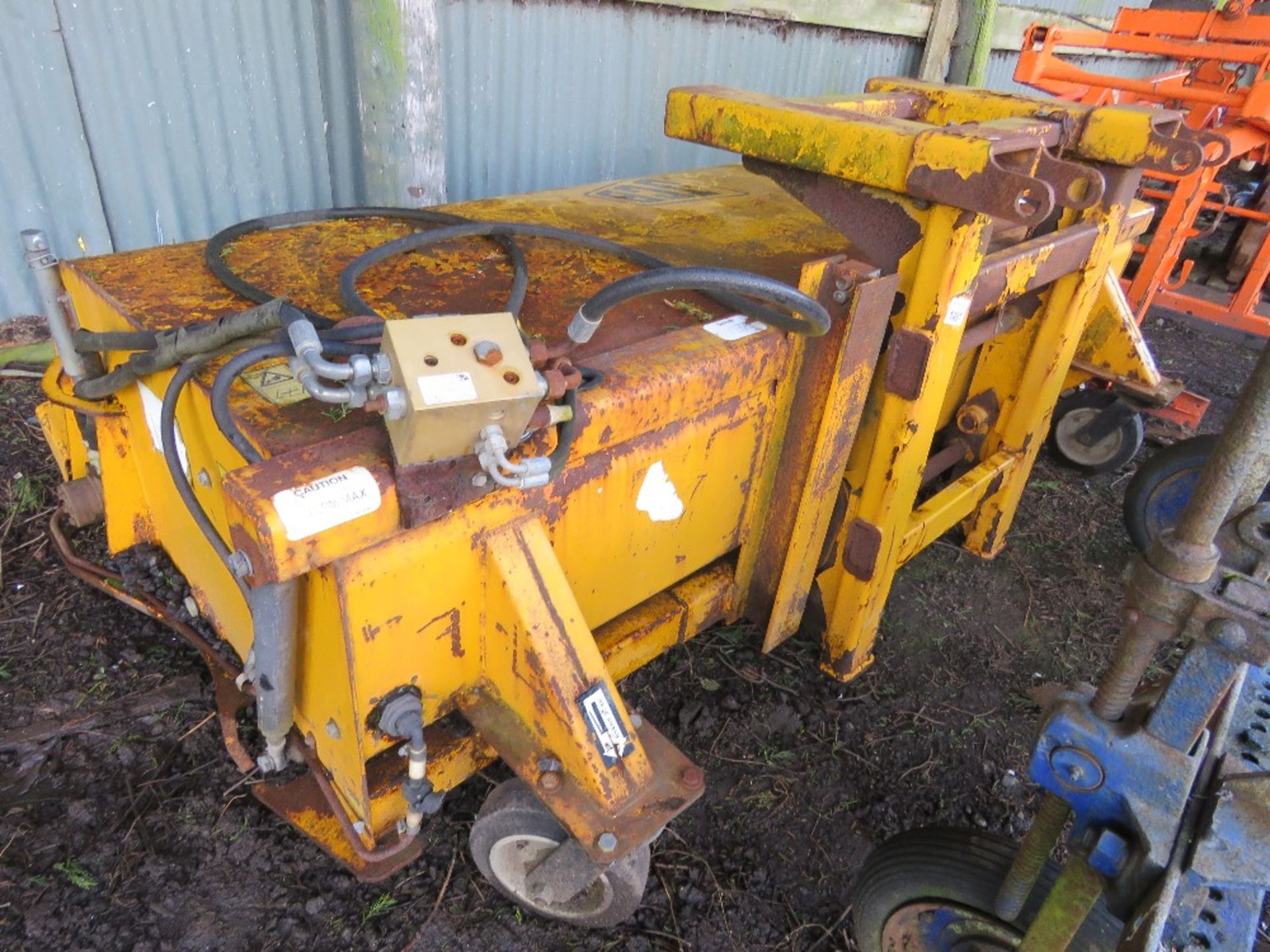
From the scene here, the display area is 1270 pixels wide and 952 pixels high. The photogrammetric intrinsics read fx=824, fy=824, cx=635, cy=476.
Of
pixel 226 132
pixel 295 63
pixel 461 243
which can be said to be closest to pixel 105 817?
pixel 461 243

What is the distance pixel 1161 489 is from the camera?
2.89 meters

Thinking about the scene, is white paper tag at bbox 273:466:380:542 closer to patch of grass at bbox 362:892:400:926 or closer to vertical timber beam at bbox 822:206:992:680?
→ patch of grass at bbox 362:892:400:926

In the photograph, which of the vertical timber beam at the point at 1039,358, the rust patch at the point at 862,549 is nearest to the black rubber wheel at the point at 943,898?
the rust patch at the point at 862,549

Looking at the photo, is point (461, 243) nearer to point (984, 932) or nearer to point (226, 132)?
point (226, 132)

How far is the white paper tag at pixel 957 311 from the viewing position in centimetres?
167

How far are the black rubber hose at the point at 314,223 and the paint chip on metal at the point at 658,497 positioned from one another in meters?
0.40

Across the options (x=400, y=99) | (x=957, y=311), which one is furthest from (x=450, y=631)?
(x=400, y=99)

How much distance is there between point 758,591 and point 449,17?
93.5 inches

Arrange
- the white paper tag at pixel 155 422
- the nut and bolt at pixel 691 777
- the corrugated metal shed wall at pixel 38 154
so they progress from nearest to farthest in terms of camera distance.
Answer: the nut and bolt at pixel 691 777, the white paper tag at pixel 155 422, the corrugated metal shed wall at pixel 38 154

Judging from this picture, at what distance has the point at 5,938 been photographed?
5.07 ft

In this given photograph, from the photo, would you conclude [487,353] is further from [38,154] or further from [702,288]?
[38,154]

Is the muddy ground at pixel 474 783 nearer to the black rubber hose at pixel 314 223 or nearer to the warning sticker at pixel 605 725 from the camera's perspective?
the warning sticker at pixel 605 725

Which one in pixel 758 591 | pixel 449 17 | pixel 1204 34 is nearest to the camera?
pixel 758 591

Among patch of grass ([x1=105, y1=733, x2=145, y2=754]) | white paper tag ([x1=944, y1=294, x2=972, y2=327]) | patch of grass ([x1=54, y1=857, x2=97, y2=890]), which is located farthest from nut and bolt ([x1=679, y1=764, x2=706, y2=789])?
patch of grass ([x1=105, y1=733, x2=145, y2=754])
